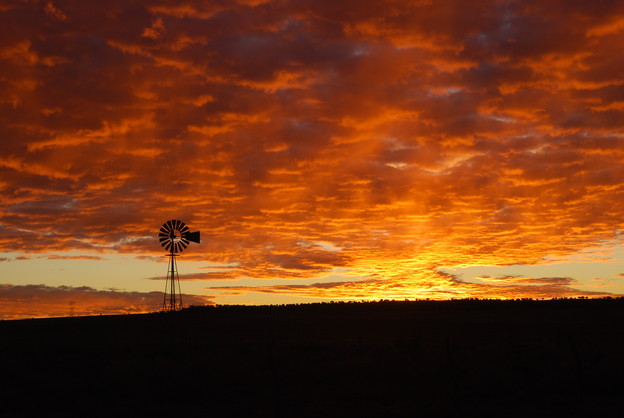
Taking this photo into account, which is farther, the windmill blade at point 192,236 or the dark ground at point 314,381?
the windmill blade at point 192,236

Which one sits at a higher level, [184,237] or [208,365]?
[184,237]

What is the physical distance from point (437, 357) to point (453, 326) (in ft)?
115

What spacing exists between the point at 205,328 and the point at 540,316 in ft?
138

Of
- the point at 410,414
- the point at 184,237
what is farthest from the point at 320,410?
the point at 184,237

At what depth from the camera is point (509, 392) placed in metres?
23.6

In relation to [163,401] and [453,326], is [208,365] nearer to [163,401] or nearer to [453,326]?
[163,401]

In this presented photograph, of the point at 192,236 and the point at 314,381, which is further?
the point at 192,236

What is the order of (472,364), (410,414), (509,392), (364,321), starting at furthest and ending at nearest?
(364,321) < (472,364) < (509,392) < (410,414)

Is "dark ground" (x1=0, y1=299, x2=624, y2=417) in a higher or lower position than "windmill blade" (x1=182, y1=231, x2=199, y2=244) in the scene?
lower

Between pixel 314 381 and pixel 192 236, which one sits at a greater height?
pixel 192 236

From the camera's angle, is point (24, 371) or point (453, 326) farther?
point (453, 326)

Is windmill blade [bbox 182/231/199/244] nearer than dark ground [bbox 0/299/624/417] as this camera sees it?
No

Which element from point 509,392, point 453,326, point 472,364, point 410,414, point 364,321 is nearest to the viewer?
point 410,414

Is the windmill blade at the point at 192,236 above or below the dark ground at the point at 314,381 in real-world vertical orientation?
above
